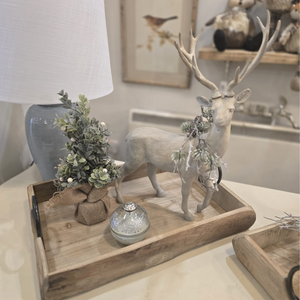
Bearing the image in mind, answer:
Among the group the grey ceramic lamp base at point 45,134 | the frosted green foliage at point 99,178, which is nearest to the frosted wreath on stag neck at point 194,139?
the frosted green foliage at point 99,178

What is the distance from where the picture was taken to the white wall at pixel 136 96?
950 millimetres

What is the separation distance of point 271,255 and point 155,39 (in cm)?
116

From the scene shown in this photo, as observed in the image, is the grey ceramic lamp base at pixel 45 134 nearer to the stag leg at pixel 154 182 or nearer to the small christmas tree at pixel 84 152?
the small christmas tree at pixel 84 152

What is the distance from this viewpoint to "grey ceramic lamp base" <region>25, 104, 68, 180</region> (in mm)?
722

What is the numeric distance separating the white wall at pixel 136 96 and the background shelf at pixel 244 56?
0.17m

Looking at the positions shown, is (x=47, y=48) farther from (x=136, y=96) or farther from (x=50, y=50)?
(x=136, y=96)

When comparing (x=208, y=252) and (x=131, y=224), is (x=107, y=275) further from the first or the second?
(x=208, y=252)

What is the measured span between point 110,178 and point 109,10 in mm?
1088

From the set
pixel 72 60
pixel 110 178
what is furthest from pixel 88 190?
pixel 72 60

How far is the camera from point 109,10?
1.34 metres

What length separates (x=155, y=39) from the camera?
133 cm

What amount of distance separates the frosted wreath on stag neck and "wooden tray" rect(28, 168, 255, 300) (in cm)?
8

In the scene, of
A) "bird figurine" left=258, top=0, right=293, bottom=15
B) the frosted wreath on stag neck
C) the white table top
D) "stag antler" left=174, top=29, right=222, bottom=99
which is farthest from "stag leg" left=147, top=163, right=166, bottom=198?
"bird figurine" left=258, top=0, right=293, bottom=15

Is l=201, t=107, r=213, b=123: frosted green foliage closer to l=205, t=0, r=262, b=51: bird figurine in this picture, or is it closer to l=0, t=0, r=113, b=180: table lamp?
l=0, t=0, r=113, b=180: table lamp
